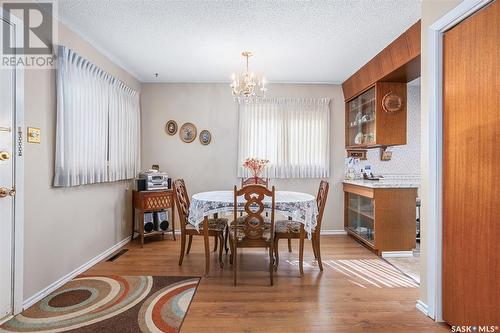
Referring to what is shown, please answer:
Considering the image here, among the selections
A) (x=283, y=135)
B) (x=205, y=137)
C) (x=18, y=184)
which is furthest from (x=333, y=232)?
(x=18, y=184)

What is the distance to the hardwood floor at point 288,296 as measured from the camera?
2.03m

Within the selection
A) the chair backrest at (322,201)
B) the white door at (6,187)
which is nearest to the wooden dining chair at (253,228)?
the chair backrest at (322,201)

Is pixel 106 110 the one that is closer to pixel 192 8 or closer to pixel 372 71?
pixel 192 8

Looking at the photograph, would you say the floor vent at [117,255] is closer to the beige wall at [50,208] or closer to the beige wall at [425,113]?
the beige wall at [50,208]

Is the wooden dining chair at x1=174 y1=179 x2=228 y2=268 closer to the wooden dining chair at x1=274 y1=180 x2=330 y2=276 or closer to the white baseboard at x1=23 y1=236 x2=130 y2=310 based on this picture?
the wooden dining chair at x1=274 y1=180 x2=330 y2=276

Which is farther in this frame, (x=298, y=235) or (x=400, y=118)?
(x=400, y=118)

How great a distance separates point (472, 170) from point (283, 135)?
117 inches

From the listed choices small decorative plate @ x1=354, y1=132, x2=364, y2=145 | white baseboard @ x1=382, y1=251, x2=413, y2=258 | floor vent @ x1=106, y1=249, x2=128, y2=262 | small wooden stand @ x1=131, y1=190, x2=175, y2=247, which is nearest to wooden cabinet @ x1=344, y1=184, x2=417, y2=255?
white baseboard @ x1=382, y1=251, x2=413, y2=258

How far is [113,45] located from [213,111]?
1.79 metres

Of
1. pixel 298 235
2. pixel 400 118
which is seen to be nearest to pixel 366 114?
pixel 400 118

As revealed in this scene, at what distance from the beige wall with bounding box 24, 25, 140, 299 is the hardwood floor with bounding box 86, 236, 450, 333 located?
1.36 ft

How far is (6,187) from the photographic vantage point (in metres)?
2.02

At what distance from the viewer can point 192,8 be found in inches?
96.7

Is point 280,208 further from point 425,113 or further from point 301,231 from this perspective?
point 425,113
